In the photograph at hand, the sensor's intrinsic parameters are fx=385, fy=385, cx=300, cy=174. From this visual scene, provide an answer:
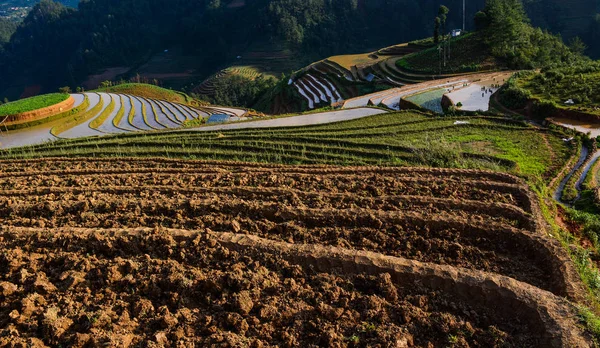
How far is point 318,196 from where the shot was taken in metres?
8.13

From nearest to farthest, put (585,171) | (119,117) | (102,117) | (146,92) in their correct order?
(585,171)
(102,117)
(119,117)
(146,92)

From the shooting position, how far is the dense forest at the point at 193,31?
8756 cm

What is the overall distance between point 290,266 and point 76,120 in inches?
1269

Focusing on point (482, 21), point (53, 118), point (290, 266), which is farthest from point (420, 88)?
point (53, 118)

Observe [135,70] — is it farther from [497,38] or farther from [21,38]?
[497,38]

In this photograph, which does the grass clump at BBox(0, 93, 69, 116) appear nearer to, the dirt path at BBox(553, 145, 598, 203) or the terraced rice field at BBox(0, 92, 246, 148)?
the terraced rice field at BBox(0, 92, 246, 148)

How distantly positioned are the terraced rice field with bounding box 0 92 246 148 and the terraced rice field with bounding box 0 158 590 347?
721 inches

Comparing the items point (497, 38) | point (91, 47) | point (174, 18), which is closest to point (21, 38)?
point (91, 47)

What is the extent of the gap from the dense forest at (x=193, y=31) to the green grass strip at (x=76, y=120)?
54.5m

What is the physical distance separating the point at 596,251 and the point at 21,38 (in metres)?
143

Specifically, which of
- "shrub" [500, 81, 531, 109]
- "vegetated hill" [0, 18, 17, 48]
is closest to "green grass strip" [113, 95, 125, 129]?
"shrub" [500, 81, 531, 109]

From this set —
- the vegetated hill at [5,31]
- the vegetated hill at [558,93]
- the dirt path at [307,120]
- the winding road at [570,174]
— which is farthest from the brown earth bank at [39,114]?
the vegetated hill at [5,31]

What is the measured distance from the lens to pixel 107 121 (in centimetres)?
3275

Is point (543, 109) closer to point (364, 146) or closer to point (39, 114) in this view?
point (364, 146)
